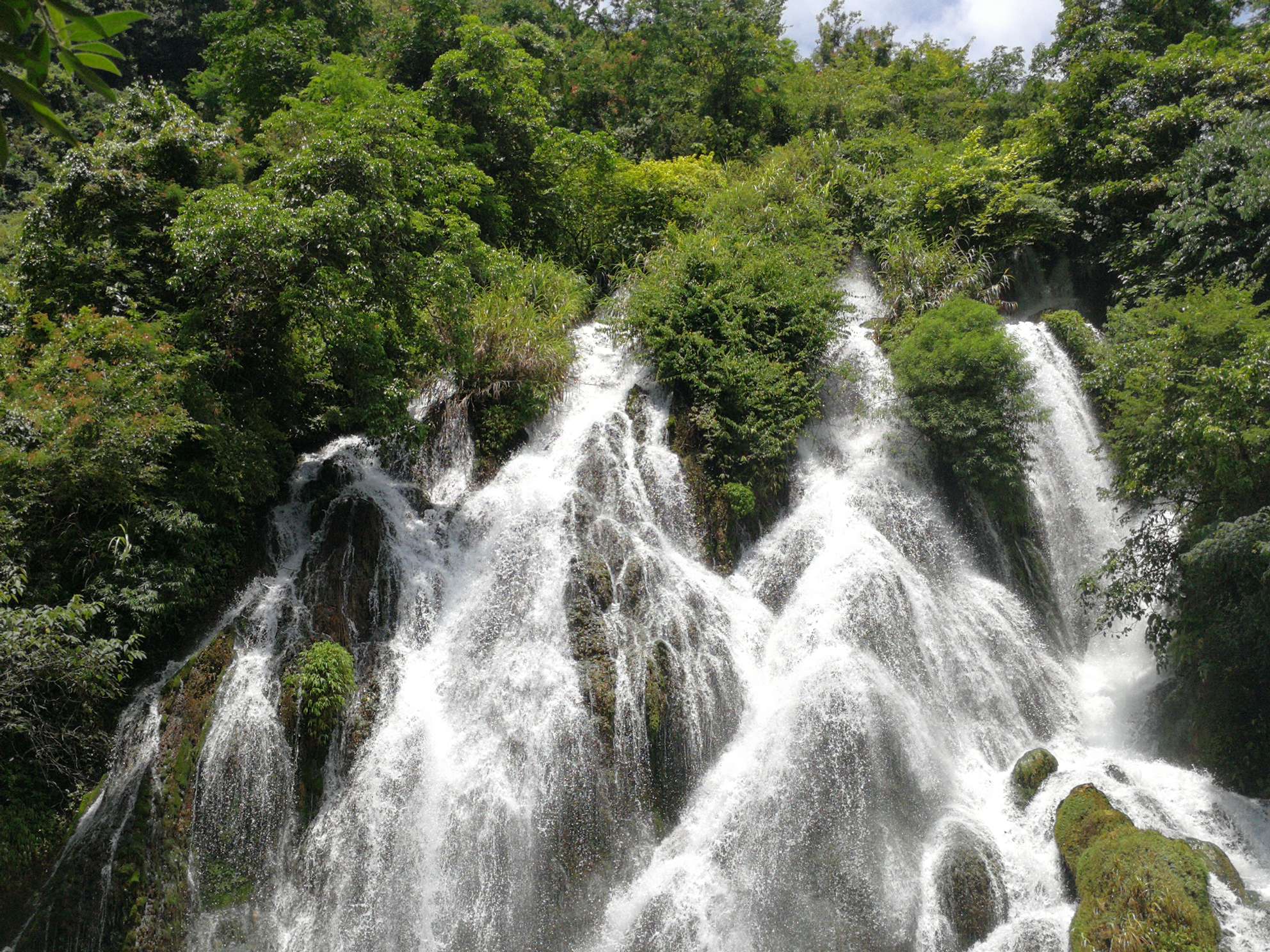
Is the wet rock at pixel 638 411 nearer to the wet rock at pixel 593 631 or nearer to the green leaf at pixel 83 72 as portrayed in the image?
the wet rock at pixel 593 631

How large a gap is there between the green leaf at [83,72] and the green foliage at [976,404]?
12132 millimetres

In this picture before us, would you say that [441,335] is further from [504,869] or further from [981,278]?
[981,278]

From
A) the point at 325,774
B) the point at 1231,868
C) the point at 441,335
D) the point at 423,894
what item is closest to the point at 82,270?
the point at 441,335

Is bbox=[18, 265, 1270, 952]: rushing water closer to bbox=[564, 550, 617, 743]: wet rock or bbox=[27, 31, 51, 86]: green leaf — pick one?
bbox=[564, 550, 617, 743]: wet rock

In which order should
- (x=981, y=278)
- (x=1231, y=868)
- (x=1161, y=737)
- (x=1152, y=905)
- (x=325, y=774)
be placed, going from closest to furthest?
1. (x=1152, y=905)
2. (x=1231, y=868)
3. (x=325, y=774)
4. (x=1161, y=737)
5. (x=981, y=278)

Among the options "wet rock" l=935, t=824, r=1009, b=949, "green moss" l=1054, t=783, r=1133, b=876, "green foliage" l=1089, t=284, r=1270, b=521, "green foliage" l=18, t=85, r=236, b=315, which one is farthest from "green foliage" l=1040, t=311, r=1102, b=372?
"green foliage" l=18, t=85, r=236, b=315

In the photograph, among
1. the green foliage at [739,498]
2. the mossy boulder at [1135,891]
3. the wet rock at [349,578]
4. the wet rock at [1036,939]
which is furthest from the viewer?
the green foliage at [739,498]

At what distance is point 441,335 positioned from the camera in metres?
13.0

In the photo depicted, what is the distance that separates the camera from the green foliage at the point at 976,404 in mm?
12273

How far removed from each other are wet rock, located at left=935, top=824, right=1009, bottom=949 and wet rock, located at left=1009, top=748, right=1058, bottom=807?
3.21 feet

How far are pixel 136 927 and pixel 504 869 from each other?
3644 mm

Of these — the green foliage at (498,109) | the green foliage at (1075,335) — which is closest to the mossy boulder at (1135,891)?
the green foliage at (1075,335)

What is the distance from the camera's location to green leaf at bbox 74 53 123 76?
1.64m

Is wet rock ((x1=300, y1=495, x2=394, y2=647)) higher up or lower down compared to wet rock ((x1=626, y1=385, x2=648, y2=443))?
lower down
